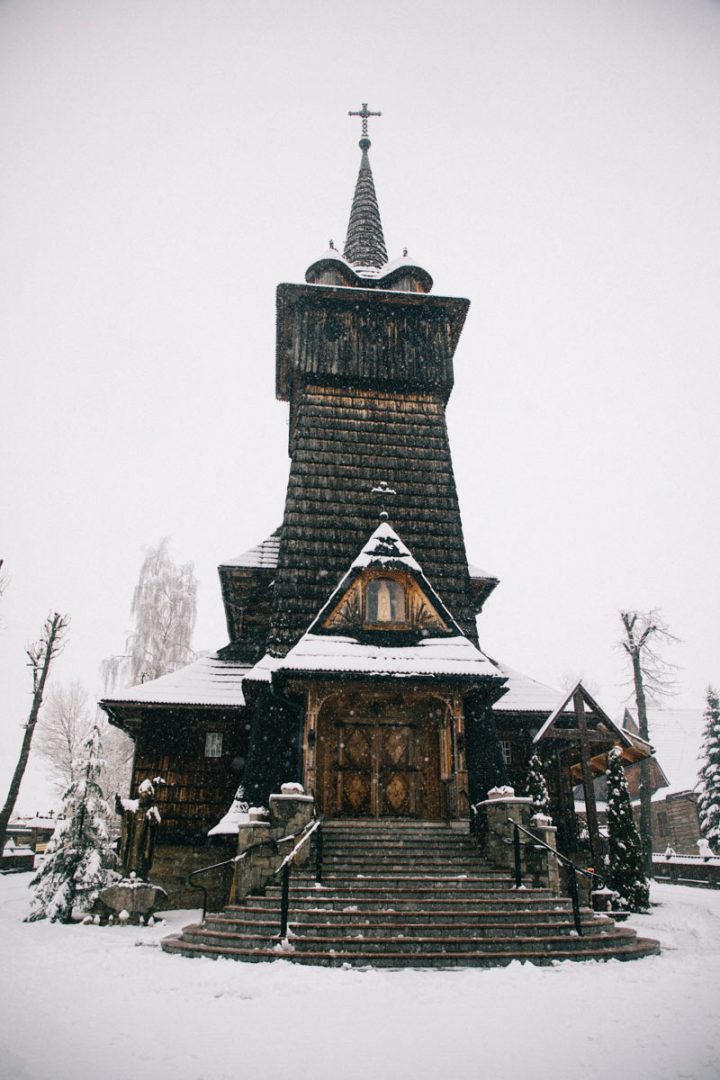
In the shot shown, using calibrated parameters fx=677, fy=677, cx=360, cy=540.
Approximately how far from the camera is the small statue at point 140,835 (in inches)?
438

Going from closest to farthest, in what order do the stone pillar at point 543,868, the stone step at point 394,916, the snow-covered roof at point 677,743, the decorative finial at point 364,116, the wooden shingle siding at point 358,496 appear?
the stone step at point 394,916
the stone pillar at point 543,868
the wooden shingle siding at point 358,496
the decorative finial at point 364,116
the snow-covered roof at point 677,743

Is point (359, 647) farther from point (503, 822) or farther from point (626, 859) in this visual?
point (626, 859)

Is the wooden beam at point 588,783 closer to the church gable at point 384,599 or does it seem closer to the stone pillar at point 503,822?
the stone pillar at point 503,822

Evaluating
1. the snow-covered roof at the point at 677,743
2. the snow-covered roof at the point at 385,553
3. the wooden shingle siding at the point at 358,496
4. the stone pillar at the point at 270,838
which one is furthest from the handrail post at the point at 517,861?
the snow-covered roof at the point at 677,743

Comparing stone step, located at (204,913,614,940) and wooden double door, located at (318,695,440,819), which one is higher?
wooden double door, located at (318,695,440,819)

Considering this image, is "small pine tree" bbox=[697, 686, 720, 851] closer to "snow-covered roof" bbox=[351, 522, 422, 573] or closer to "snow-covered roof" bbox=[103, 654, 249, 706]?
"snow-covered roof" bbox=[351, 522, 422, 573]

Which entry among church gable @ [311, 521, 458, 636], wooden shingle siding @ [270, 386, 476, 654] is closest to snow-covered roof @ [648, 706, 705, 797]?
wooden shingle siding @ [270, 386, 476, 654]

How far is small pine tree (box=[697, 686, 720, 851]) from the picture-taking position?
24.8m

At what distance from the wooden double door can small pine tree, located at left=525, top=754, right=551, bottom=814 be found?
277 centimetres

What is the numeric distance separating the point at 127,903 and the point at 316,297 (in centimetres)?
1377

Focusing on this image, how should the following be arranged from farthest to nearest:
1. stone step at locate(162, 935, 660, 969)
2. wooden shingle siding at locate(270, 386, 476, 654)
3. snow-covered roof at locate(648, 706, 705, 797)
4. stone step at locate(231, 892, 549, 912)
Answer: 1. snow-covered roof at locate(648, 706, 705, 797)
2. wooden shingle siding at locate(270, 386, 476, 654)
3. stone step at locate(231, 892, 549, 912)
4. stone step at locate(162, 935, 660, 969)

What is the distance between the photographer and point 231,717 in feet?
47.4

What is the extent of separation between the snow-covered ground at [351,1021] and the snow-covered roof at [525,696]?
8.05 m

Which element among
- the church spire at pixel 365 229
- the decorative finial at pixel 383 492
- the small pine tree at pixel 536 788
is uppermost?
the church spire at pixel 365 229
